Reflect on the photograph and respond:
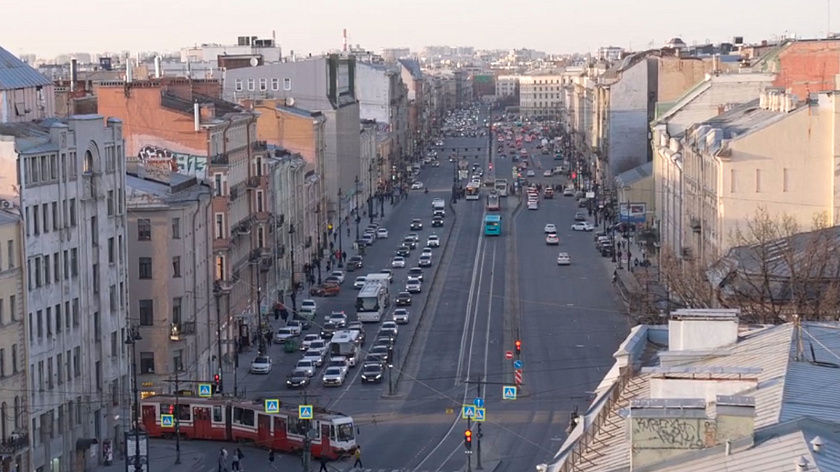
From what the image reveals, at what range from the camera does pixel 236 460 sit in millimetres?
46031

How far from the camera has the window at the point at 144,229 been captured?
183 ft

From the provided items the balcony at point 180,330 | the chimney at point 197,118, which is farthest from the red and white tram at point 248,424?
the chimney at point 197,118

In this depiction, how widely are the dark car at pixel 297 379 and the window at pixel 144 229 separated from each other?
6369 millimetres

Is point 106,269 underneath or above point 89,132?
underneath

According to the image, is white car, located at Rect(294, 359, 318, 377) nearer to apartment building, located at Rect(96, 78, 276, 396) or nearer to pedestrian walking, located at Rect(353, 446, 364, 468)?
apartment building, located at Rect(96, 78, 276, 396)

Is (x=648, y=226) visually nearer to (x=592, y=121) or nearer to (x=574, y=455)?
(x=592, y=121)

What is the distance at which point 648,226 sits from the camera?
9406 centimetres

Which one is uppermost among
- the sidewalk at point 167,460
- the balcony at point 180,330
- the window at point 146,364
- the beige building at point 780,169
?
the beige building at point 780,169

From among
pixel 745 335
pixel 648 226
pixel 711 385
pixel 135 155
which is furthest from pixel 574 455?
pixel 648 226

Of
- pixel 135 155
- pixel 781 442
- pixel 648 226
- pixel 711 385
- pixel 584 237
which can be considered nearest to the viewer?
pixel 781 442

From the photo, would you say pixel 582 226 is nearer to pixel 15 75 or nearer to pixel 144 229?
pixel 144 229

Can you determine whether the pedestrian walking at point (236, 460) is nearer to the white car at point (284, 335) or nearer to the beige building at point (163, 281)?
the beige building at point (163, 281)

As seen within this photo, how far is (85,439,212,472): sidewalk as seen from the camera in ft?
154

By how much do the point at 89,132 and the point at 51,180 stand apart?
269 cm
